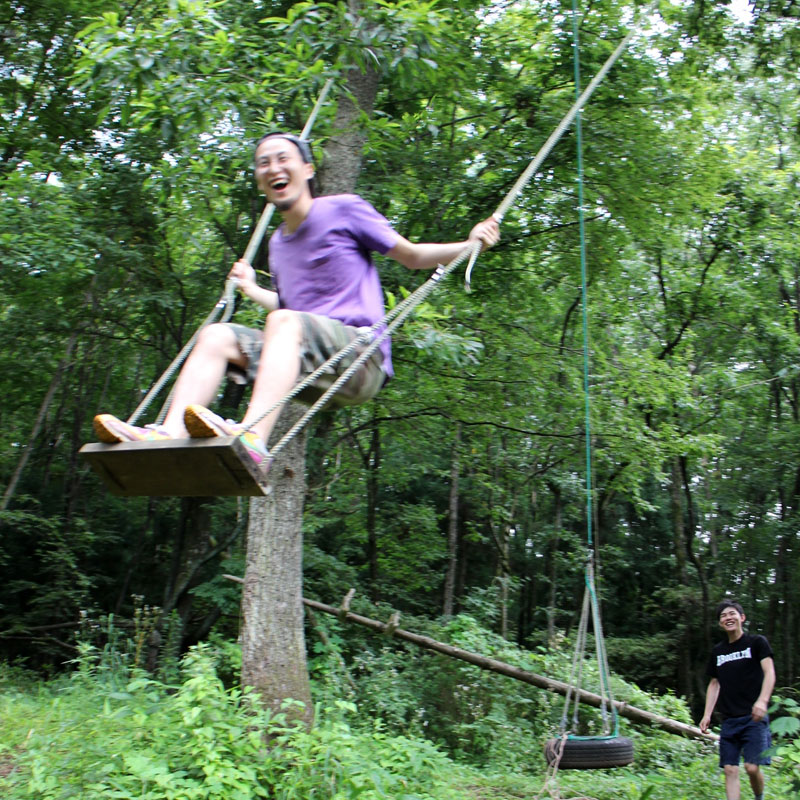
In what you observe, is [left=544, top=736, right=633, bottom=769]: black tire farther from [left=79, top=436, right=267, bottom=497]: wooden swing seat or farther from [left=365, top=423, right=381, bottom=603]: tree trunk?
[left=365, top=423, right=381, bottom=603]: tree trunk

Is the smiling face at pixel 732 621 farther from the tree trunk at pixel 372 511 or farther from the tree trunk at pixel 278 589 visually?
the tree trunk at pixel 372 511

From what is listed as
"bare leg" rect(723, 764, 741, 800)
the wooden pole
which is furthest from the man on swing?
the wooden pole

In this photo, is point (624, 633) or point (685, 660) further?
point (624, 633)

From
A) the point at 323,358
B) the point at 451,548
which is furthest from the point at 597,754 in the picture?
the point at 451,548

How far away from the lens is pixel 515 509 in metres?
14.9

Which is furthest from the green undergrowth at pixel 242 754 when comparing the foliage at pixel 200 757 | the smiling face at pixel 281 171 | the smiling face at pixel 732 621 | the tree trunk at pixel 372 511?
the tree trunk at pixel 372 511

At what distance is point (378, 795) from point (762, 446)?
462 inches

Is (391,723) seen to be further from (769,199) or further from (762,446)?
(762,446)

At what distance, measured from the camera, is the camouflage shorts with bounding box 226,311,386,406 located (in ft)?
9.39

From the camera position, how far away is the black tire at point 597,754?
4.18 meters

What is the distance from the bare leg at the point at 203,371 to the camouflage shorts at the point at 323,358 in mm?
42

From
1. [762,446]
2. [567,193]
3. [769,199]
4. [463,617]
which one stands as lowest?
[463,617]

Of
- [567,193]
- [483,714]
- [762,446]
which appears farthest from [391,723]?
[762,446]

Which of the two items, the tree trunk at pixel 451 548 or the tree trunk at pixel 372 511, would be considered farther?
the tree trunk at pixel 451 548
